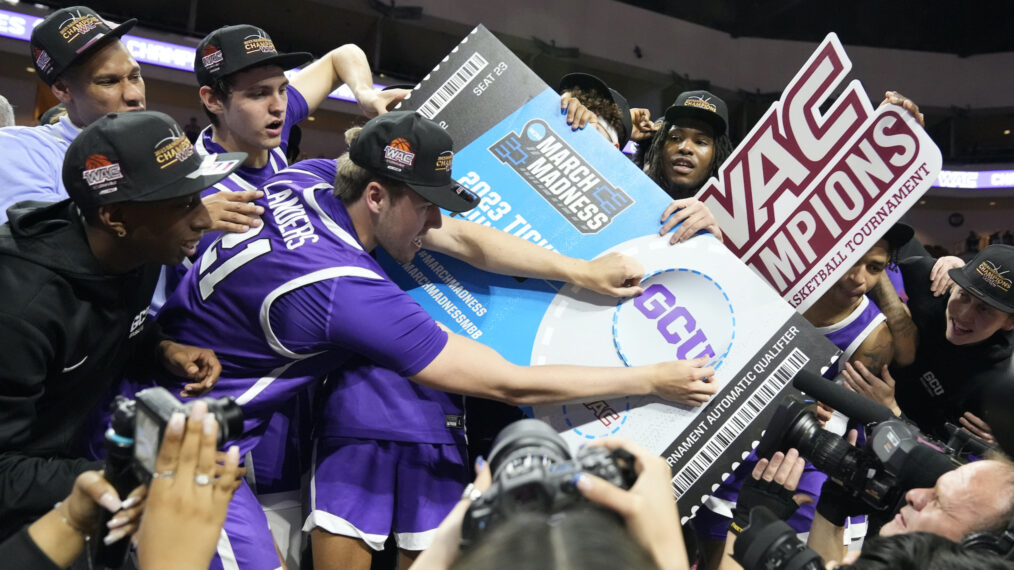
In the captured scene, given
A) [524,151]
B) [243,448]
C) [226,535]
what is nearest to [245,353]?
[243,448]

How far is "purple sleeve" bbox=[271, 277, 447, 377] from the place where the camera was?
7.05 feet

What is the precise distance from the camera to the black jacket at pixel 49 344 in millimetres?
1749

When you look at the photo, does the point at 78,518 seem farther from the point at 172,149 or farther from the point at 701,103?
the point at 701,103

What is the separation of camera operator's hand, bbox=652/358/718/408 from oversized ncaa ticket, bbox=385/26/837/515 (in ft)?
0.13

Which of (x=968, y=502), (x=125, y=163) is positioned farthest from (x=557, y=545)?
(x=125, y=163)

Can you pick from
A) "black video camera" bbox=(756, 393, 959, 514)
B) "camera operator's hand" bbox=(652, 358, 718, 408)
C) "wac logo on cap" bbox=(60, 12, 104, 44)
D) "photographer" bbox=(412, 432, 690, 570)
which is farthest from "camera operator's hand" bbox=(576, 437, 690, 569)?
"wac logo on cap" bbox=(60, 12, 104, 44)

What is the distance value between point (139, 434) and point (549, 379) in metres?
1.22

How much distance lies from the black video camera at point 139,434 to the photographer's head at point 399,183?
110 cm

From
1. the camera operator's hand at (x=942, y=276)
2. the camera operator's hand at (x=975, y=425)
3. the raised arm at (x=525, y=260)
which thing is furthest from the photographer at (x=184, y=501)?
the camera operator's hand at (x=942, y=276)

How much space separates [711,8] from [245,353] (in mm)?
17161

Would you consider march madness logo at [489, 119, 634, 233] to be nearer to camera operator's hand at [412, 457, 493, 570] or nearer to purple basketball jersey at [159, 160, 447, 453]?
purple basketball jersey at [159, 160, 447, 453]

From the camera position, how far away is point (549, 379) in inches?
89.8

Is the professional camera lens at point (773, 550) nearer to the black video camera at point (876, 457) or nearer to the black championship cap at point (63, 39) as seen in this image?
the black video camera at point (876, 457)

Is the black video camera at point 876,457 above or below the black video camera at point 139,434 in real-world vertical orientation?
above
